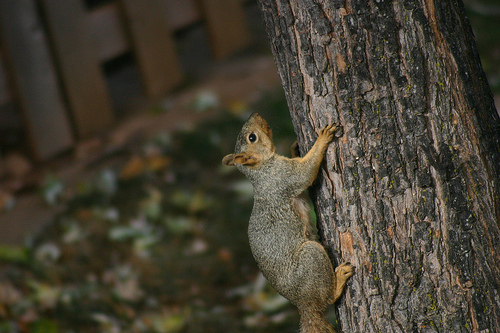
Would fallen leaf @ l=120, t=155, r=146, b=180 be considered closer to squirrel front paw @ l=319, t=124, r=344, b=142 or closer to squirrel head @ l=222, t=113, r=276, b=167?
squirrel head @ l=222, t=113, r=276, b=167

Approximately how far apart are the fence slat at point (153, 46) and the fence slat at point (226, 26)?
449mm

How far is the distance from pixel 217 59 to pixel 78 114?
1499 mm

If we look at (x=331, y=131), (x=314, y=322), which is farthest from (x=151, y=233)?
(x=331, y=131)

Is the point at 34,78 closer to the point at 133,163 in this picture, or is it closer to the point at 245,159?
the point at 133,163

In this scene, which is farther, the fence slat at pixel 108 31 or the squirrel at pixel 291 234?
the fence slat at pixel 108 31

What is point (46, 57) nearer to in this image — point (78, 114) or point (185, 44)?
point (78, 114)

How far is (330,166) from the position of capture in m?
1.88

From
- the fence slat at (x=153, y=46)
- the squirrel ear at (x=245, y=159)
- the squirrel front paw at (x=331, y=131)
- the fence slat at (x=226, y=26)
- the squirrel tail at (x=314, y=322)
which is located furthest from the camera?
the fence slat at (x=226, y=26)

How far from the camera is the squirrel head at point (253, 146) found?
7.24ft

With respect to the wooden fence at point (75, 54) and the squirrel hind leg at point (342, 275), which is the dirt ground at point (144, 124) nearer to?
the wooden fence at point (75, 54)

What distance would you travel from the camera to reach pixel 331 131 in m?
1.79

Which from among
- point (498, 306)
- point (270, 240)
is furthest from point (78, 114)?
point (498, 306)

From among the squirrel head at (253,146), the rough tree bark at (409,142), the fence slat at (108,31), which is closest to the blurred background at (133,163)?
the fence slat at (108,31)

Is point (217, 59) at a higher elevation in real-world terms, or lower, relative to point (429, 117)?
higher
